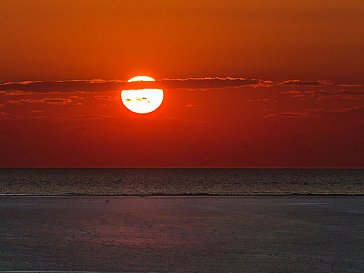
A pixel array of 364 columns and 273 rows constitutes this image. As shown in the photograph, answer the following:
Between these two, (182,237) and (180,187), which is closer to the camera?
(182,237)

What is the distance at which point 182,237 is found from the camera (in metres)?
17.0

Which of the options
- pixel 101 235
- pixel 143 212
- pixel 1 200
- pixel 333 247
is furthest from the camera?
pixel 1 200

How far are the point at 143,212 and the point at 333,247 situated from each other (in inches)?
384

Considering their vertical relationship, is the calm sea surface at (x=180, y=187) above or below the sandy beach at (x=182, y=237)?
above

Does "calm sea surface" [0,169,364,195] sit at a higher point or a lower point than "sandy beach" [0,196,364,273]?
higher

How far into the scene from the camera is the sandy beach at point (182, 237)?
42.9 feet

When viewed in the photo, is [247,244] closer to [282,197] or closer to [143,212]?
[143,212]

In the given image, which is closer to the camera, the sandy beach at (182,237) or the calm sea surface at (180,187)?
the sandy beach at (182,237)

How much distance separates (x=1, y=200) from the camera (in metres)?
30.0

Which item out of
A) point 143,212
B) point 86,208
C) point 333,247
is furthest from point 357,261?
point 86,208

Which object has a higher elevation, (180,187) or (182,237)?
(180,187)

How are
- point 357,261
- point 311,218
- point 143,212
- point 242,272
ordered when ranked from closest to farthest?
point 242,272
point 357,261
point 311,218
point 143,212

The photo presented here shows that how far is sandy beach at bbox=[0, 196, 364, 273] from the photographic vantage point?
42.9 feet

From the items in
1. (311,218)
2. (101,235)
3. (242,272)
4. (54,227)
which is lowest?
(242,272)
